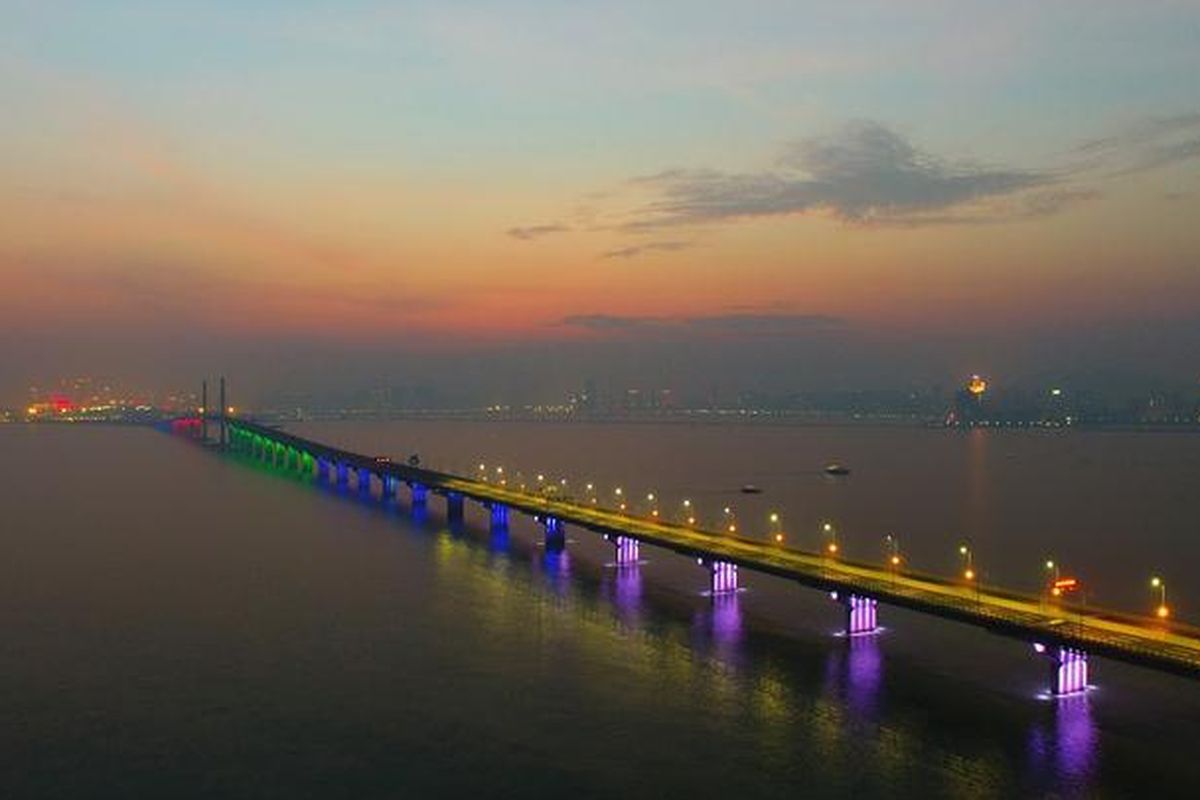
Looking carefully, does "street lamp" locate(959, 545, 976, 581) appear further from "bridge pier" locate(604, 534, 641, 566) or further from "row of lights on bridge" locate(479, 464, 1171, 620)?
"bridge pier" locate(604, 534, 641, 566)

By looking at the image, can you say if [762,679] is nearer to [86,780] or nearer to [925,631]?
[925,631]

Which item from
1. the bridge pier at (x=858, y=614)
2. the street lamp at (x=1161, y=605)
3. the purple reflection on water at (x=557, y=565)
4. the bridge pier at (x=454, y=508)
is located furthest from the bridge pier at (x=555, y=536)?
the street lamp at (x=1161, y=605)

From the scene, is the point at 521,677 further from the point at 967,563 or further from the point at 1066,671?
the point at 967,563

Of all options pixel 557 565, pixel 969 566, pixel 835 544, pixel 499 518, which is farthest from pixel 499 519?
pixel 969 566

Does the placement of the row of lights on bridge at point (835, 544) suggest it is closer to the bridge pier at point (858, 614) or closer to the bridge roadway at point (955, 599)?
the bridge roadway at point (955, 599)

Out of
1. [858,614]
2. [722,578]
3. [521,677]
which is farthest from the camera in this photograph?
[722,578]
